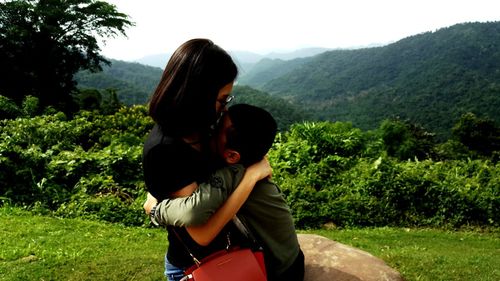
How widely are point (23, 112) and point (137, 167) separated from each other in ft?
21.2

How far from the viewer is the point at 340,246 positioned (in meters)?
2.89

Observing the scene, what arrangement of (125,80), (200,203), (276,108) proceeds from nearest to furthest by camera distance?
(200,203) < (276,108) < (125,80)

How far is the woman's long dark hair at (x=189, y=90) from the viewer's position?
4.87 ft

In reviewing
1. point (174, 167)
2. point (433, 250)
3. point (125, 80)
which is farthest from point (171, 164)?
point (125, 80)

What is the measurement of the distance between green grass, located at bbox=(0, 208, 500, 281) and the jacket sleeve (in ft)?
8.47

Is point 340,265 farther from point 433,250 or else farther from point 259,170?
point 433,250

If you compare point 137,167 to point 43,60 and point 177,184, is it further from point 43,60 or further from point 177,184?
point 43,60

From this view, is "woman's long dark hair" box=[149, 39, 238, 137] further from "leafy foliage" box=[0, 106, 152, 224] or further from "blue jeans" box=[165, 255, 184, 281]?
"leafy foliage" box=[0, 106, 152, 224]

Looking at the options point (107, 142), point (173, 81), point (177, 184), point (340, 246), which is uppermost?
point (173, 81)

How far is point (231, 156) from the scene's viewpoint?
1615 millimetres

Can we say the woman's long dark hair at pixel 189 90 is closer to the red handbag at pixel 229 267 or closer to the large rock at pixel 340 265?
the red handbag at pixel 229 267

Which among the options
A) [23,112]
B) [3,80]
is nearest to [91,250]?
[23,112]

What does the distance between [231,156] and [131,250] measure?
3.91 m

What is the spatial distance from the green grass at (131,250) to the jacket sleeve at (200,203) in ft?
8.47
